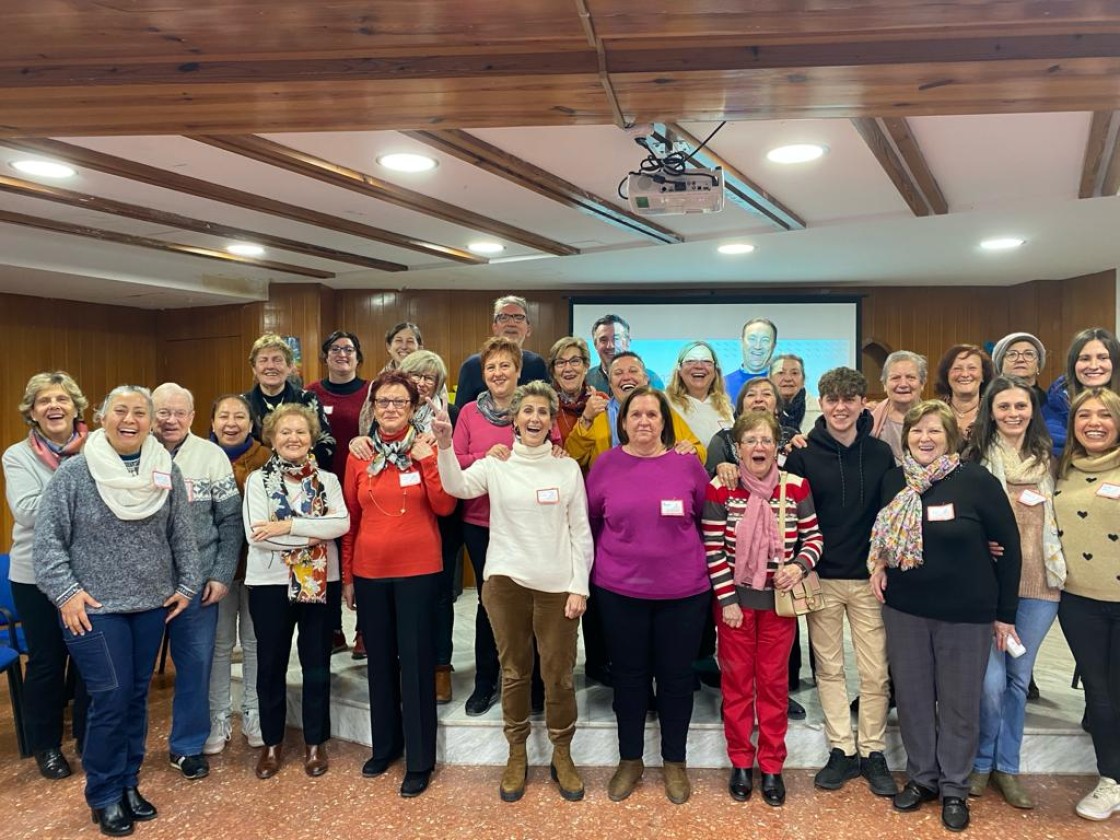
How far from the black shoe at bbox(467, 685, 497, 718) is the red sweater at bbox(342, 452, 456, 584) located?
0.63 meters

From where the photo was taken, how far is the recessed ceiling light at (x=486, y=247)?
16.7 ft

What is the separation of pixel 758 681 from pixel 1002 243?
12.7 feet

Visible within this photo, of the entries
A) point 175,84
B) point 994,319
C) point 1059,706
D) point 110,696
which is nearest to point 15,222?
point 175,84

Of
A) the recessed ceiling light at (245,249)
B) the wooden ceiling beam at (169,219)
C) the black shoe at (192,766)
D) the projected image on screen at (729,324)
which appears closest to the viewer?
the black shoe at (192,766)

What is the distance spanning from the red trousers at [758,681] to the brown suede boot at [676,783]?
19 centimetres

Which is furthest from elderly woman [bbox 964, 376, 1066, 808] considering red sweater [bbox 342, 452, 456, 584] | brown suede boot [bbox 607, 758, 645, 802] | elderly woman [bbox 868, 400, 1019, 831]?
red sweater [bbox 342, 452, 456, 584]

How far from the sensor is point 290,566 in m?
2.90

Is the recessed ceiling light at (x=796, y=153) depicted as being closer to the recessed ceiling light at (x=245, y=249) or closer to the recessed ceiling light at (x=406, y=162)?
the recessed ceiling light at (x=406, y=162)

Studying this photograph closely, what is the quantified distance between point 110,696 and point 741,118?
2777mm

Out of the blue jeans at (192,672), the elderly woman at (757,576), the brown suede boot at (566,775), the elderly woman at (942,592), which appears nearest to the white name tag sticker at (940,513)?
the elderly woman at (942,592)

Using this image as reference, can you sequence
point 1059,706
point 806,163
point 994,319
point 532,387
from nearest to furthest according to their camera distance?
1. point 532,387
2. point 1059,706
3. point 806,163
4. point 994,319

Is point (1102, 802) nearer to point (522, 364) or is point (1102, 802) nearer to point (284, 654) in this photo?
point (522, 364)

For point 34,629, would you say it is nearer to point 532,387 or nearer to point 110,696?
point 110,696

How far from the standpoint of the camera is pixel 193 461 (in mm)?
2971
